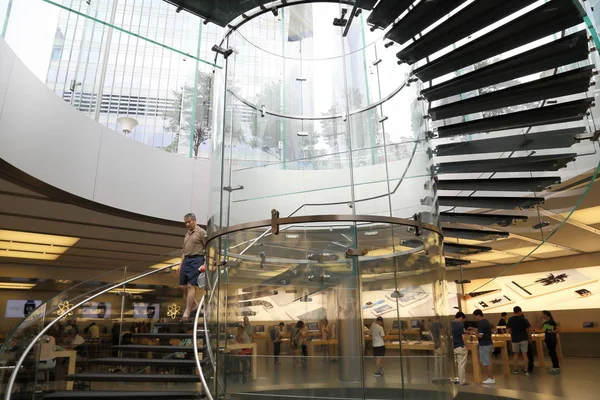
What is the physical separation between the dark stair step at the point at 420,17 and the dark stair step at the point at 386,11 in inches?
5.3

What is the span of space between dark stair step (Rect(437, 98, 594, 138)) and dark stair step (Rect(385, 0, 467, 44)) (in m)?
1.34

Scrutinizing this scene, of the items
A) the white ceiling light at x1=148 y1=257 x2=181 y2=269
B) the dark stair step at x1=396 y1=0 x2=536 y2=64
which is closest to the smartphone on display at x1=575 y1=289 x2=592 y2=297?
the dark stair step at x1=396 y1=0 x2=536 y2=64

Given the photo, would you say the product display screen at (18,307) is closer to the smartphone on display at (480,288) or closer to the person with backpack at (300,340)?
the person with backpack at (300,340)

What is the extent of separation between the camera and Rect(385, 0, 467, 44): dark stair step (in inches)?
197

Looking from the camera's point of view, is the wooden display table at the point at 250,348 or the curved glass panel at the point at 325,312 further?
the wooden display table at the point at 250,348

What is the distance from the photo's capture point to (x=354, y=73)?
6.30m

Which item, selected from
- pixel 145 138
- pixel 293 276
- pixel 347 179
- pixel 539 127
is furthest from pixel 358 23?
pixel 145 138

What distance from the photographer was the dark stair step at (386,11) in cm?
529

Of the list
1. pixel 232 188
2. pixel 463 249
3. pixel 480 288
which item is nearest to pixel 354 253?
pixel 232 188

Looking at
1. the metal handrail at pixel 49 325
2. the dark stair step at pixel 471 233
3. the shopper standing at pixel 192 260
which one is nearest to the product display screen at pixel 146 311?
the metal handrail at pixel 49 325

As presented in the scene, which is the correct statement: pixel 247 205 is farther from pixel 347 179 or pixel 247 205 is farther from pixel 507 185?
pixel 507 185

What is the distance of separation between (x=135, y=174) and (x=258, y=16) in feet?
14.4

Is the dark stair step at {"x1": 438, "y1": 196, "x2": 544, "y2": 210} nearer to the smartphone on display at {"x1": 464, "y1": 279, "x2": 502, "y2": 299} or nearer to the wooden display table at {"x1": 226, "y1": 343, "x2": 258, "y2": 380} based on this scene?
the wooden display table at {"x1": 226, "y1": 343, "x2": 258, "y2": 380}

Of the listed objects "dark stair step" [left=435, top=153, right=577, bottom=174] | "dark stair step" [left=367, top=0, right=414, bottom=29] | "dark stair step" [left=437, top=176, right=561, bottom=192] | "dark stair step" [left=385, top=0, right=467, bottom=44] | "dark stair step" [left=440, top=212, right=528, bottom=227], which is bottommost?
"dark stair step" [left=440, top=212, right=528, bottom=227]
